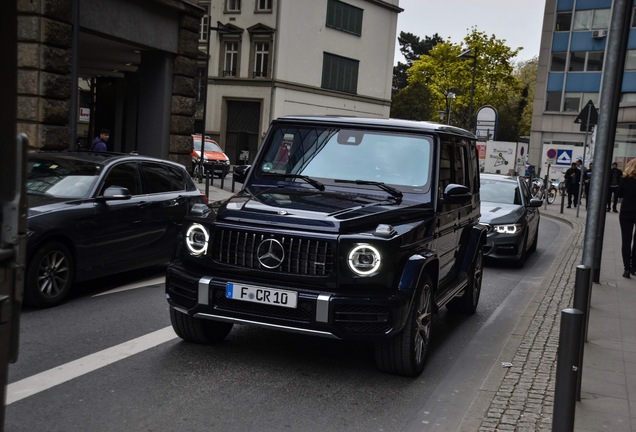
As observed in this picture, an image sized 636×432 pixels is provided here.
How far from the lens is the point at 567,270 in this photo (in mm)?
12461

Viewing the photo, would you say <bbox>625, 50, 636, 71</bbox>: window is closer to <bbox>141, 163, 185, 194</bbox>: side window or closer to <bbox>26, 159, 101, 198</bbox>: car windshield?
<bbox>141, 163, 185, 194</bbox>: side window

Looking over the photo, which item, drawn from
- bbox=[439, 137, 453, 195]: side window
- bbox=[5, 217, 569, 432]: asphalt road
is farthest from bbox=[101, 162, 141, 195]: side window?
bbox=[439, 137, 453, 195]: side window

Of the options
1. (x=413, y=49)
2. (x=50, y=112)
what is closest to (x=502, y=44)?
(x=413, y=49)

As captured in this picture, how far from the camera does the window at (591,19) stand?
55656 millimetres

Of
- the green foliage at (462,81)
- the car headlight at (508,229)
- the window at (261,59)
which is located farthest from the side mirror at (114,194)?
the green foliage at (462,81)

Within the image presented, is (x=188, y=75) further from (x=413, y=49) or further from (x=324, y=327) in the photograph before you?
(x=413, y=49)

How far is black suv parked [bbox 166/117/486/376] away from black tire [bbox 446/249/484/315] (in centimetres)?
145

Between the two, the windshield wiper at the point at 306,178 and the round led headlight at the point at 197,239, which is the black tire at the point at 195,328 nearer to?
the round led headlight at the point at 197,239

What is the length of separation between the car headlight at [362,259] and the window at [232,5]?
1861 inches

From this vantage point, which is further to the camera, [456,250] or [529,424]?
[456,250]

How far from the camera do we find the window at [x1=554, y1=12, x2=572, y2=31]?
5744 cm

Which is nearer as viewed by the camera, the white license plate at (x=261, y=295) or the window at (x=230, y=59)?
the white license plate at (x=261, y=295)

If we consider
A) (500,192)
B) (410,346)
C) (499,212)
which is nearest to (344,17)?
(500,192)

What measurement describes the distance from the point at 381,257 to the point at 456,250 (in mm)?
2434
